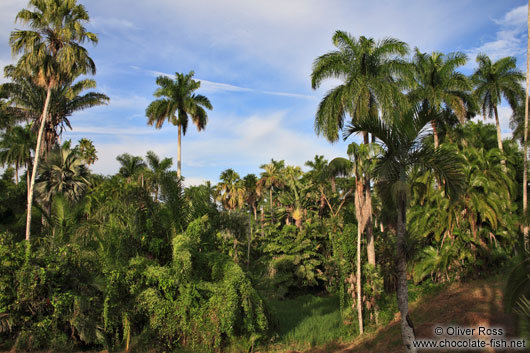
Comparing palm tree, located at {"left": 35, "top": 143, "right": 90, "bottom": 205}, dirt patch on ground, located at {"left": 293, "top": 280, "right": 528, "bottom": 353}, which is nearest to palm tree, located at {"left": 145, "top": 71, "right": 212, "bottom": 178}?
palm tree, located at {"left": 35, "top": 143, "right": 90, "bottom": 205}

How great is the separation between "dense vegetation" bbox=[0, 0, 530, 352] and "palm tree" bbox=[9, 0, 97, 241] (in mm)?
82

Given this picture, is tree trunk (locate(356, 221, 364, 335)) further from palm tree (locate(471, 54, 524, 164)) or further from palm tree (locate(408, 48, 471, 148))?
palm tree (locate(471, 54, 524, 164))

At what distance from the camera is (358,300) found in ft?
61.8

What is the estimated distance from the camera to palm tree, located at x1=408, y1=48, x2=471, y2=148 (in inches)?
1081

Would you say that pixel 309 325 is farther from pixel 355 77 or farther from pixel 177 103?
pixel 177 103

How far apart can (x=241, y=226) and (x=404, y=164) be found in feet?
36.8

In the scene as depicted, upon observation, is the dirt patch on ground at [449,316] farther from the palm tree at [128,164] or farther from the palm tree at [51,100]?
the palm tree at [128,164]

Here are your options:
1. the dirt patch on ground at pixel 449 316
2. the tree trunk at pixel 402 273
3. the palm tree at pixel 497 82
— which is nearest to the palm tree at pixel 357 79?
the dirt patch on ground at pixel 449 316

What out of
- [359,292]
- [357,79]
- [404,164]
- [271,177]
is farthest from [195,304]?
[271,177]

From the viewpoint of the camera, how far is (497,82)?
29734 millimetres

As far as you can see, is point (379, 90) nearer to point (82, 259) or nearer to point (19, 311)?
point (82, 259)

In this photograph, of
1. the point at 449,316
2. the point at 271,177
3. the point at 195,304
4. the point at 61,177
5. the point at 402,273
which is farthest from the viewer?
the point at 271,177

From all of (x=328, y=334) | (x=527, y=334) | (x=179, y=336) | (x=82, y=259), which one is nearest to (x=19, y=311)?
(x=82, y=259)

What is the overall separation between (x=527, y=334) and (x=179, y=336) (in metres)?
12.8
